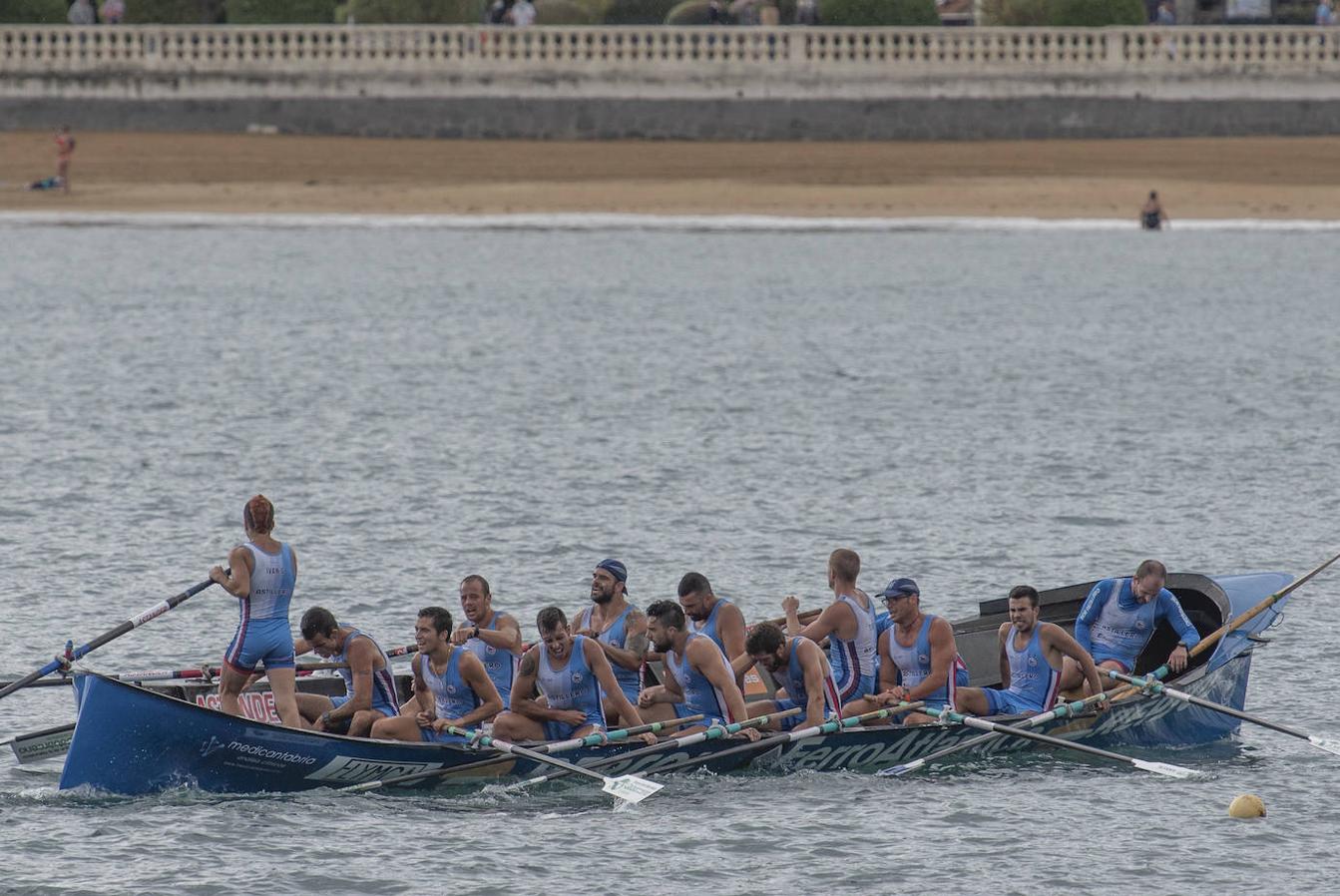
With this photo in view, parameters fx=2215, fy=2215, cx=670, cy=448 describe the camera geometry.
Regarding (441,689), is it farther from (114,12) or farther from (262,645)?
(114,12)

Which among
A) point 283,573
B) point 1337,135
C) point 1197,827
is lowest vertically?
point 1197,827

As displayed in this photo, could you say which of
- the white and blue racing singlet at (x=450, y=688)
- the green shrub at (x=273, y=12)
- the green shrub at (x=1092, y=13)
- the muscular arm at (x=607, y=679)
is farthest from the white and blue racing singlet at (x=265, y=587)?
the green shrub at (x=1092, y=13)

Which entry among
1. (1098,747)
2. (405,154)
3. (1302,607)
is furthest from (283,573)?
(405,154)

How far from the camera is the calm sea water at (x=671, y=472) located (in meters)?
17.4

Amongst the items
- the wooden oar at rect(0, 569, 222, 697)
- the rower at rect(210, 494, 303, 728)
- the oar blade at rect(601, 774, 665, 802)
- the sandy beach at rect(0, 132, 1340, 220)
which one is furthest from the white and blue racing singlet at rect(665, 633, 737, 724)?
the sandy beach at rect(0, 132, 1340, 220)

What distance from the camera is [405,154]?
219ft

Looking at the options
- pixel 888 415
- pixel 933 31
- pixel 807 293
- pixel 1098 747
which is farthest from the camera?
pixel 933 31

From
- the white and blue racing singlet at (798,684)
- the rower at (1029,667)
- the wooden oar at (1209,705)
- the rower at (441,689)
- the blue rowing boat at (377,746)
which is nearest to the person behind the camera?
the blue rowing boat at (377,746)

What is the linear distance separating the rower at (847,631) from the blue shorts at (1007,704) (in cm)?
102

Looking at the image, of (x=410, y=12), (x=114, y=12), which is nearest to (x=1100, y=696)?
(x=410, y=12)

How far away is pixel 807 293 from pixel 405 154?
1440cm

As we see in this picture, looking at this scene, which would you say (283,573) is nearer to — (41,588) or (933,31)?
(41,588)

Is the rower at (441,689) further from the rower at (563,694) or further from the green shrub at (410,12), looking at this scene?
the green shrub at (410,12)

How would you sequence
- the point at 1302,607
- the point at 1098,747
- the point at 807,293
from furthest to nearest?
the point at 807,293 < the point at 1302,607 < the point at 1098,747
